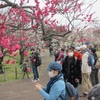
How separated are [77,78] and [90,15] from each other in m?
4.54

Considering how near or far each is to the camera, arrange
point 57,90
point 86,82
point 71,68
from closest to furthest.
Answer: point 57,90
point 71,68
point 86,82

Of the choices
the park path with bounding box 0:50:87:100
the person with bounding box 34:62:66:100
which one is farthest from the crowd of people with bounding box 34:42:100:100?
the park path with bounding box 0:50:87:100

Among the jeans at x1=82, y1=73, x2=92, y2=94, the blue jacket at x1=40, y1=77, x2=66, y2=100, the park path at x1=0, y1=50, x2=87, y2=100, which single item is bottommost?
the park path at x1=0, y1=50, x2=87, y2=100

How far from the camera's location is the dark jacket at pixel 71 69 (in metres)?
6.76

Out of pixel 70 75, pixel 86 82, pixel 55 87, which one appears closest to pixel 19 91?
pixel 86 82

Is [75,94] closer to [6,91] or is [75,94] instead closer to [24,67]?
[6,91]

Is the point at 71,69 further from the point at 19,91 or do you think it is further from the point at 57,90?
the point at 19,91

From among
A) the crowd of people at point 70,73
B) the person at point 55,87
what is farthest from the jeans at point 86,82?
the person at point 55,87

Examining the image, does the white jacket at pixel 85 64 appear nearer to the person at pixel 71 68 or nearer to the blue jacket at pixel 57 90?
the person at pixel 71 68

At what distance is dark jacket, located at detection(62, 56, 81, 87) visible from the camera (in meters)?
6.76

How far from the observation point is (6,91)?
936cm

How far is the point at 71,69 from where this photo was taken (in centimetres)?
680

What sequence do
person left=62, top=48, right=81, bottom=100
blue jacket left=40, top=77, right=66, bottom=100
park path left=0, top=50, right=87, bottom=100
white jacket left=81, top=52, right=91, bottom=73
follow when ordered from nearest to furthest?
blue jacket left=40, top=77, right=66, bottom=100
person left=62, top=48, right=81, bottom=100
white jacket left=81, top=52, right=91, bottom=73
park path left=0, top=50, right=87, bottom=100

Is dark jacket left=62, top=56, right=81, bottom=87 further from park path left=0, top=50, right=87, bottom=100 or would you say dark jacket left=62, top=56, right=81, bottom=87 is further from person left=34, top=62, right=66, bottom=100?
person left=34, top=62, right=66, bottom=100
